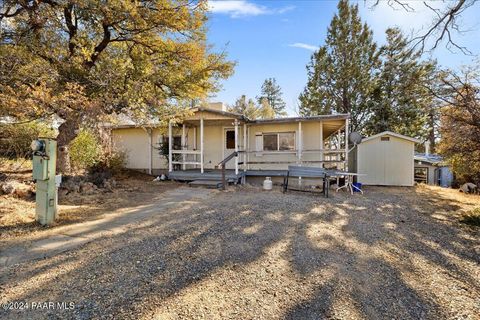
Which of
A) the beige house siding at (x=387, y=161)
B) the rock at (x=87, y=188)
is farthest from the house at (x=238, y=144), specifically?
the rock at (x=87, y=188)

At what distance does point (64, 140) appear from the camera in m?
7.82

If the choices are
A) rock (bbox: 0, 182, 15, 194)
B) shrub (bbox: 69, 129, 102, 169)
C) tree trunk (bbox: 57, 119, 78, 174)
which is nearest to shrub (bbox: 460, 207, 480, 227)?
tree trunk (bbox: 57, 119, 78, 174)

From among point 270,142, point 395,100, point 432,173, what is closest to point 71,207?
point 270,142

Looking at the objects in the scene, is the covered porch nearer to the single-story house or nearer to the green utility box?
the single-story house

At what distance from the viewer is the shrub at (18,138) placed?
25.6ft

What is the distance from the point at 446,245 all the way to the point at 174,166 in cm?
1087

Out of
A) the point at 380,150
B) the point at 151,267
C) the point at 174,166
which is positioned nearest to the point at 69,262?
the point at 151,267

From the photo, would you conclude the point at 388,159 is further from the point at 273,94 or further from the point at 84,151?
the point at 273,94

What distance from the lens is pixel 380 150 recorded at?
1299 centimetres

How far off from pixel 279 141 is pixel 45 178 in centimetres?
917

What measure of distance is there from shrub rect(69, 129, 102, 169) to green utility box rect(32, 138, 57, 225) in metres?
5.97

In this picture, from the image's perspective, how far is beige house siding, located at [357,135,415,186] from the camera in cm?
1272

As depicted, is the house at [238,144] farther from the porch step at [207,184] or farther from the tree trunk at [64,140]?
the tree trunk at [64,140]

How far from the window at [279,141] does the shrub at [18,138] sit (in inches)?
337
